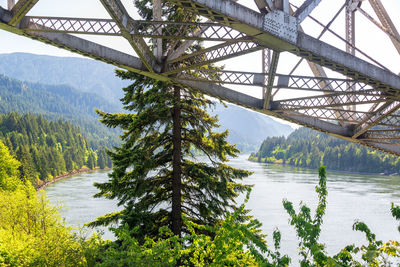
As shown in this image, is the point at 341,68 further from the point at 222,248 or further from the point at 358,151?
the point at 358,151

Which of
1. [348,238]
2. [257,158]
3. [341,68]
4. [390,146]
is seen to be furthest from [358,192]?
[257,158]

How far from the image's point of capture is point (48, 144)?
415 ft

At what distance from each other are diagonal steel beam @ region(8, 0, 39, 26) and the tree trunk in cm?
626

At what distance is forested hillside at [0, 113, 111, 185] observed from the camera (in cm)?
8406

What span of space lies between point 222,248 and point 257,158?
172 metres

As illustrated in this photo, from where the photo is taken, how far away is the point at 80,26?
720 centimetres

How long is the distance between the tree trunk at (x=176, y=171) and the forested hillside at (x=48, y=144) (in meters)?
64.0

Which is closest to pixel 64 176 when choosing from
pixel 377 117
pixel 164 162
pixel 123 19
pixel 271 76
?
pixel 164 162

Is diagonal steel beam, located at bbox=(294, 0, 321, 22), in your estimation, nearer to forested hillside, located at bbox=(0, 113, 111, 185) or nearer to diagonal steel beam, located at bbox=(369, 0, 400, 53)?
diagonal steel beam, located at bbox=(369, 0, 400, 53)

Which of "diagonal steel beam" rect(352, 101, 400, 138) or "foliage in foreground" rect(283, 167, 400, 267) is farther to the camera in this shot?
"diagonal steel beam" rect(352, 101, 400, 138)

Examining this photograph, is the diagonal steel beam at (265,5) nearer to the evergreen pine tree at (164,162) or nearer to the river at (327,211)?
the evergreen pine tree at (164,162)

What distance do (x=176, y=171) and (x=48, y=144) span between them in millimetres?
123287

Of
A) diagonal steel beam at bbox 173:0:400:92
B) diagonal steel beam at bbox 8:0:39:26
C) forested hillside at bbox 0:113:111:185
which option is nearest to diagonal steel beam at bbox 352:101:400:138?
diagonal steel beam at bbox 173:0:400:92

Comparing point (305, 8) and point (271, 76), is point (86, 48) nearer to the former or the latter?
point (271, 76)
